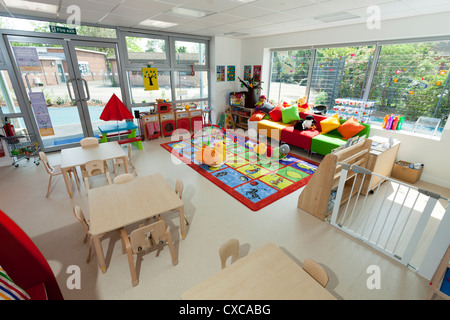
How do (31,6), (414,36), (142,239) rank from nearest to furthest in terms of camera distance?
1. (142,239)
2. (31,6)
3. (414,36)

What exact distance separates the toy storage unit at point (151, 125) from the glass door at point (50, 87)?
139 centimetres

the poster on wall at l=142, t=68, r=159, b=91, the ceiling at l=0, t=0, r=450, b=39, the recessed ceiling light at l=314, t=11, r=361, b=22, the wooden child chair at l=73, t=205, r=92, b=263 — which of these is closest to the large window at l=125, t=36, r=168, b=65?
the poster on wall at l=142, t=68, r=159, b=91

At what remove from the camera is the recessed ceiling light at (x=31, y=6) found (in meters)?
3.42

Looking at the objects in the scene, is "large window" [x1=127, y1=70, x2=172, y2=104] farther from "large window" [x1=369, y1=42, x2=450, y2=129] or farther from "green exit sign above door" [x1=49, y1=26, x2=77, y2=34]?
"large window" [x1=369, y1=42, x2=450, y2=129]

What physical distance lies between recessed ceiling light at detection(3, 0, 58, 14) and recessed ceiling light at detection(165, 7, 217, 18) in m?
1.90

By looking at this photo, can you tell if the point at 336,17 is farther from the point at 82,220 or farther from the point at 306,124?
the point at 82,220

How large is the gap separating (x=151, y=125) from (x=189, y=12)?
301cm

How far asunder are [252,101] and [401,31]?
11.8 ft

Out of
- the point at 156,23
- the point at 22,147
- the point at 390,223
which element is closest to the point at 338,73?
the point at 390,223

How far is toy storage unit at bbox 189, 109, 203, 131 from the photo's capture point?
670 cm

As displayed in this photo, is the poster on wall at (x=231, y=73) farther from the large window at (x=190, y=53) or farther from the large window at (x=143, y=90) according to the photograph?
the large window at (x=143, y=90)

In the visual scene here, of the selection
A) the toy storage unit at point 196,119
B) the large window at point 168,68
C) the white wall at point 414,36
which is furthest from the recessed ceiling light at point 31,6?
the white wall at point 414,36

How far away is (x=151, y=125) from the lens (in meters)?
6.05

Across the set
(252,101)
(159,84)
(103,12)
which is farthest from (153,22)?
(252,101)
